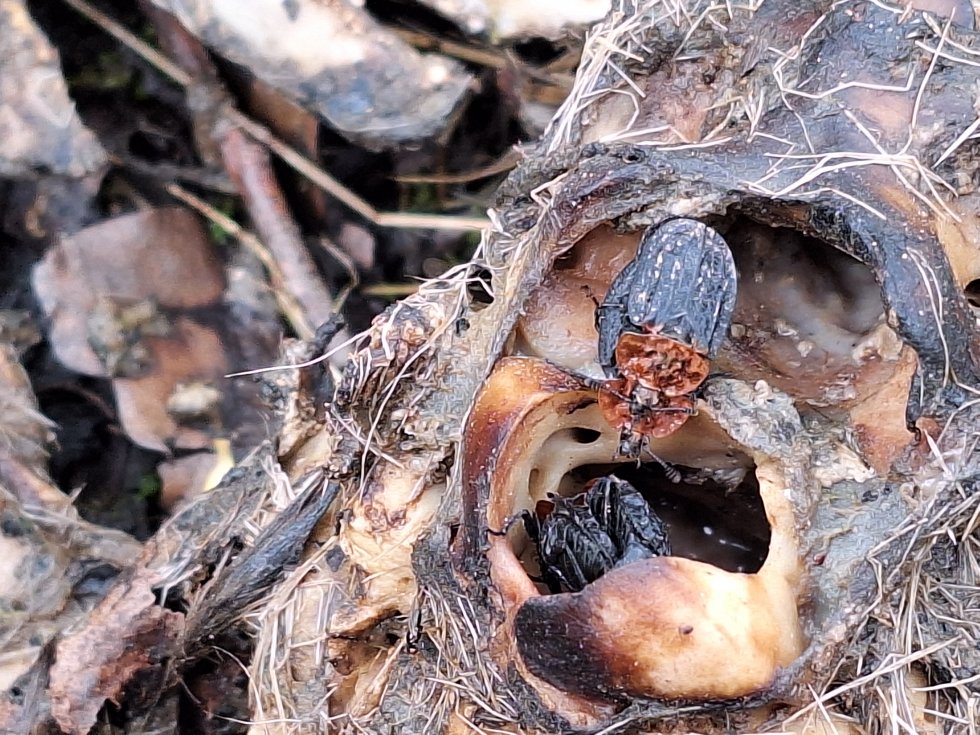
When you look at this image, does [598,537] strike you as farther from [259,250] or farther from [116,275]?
[116,275]

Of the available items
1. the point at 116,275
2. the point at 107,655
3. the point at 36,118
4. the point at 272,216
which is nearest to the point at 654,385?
the point at 107,655

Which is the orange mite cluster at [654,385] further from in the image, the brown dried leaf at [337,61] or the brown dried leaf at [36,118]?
the brown dried leaf at [36,118]

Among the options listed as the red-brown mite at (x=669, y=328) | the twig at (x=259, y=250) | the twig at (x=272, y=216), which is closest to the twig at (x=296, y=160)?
the twig at (x=272, y=216)

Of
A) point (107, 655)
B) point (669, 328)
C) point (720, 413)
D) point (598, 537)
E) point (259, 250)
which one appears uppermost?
point (669, 328)

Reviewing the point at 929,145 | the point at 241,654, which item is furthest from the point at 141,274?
the point at 929,145

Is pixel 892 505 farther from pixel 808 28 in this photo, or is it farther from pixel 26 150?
pixel 26 150

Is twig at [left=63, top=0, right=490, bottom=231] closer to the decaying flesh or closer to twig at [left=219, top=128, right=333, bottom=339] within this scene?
twig at [left=219, top=128, right=333, bottom=339]
